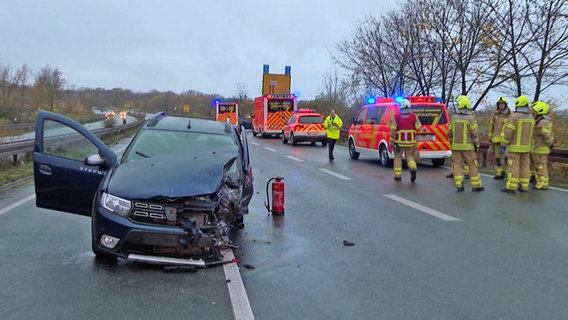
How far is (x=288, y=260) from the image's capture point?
5207 millimetres

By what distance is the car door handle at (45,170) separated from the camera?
552cm

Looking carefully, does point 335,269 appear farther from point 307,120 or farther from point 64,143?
point 307,120

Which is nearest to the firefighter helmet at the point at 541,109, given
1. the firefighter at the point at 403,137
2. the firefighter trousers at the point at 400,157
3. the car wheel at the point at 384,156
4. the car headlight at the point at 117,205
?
the firefighter at the point at 403,137

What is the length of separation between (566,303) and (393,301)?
1.43 metres

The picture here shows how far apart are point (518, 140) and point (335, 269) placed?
6.58 metres

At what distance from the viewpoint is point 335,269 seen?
4.90 metres

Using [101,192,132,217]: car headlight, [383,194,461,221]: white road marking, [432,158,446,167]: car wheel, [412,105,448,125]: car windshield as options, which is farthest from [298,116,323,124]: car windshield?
[101,192,132,217]: car headlight

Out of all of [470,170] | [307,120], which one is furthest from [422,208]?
[307,120]

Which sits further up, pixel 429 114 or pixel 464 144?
pixel 429 114

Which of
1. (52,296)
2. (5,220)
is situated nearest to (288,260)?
(52,296)

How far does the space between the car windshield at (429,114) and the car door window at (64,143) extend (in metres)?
9.90

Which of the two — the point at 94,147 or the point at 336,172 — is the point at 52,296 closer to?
the point at 94,147

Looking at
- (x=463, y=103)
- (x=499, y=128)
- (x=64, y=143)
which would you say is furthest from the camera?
(x=499, y=128)

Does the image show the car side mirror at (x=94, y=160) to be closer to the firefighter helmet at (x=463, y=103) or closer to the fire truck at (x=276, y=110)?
the firefighter helmet at (x=463, y=103)
